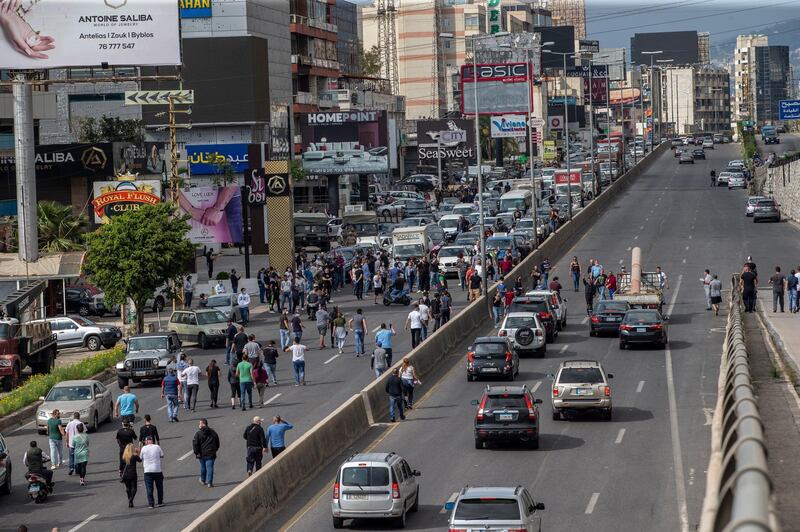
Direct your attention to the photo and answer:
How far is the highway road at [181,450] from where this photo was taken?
2439 centimetres

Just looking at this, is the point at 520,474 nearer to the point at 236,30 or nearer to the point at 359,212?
the point at 359,212

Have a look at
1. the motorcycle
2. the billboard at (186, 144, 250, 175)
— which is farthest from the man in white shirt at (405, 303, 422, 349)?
the billboard at (186, 144, 250, 175)

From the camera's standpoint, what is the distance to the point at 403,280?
5516cm

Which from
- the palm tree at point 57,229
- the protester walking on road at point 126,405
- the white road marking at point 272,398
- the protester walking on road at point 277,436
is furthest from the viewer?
the palm tree at point 57,229

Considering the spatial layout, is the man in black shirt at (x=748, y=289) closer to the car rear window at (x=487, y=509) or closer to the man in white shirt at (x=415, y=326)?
the man in white shirt at (x=415, y=326)

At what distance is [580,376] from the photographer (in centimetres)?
3125

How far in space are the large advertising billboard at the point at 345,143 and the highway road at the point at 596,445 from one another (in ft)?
149

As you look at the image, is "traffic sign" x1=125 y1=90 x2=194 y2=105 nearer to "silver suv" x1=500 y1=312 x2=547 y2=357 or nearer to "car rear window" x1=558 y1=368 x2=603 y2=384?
"silver suv" x1=500 y1=312 x2=547 y2=357

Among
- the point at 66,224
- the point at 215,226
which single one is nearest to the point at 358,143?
the point at 215,226

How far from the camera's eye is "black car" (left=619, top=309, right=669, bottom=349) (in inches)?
1626

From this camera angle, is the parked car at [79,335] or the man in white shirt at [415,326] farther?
the parked car at [79,335]

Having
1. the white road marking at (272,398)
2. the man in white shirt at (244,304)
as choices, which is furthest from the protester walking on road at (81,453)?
the man in white shirt at (244,304)

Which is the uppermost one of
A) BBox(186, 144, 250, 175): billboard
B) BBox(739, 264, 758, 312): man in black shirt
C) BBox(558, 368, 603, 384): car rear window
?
BBox(186, 144, 250, 175): billboard

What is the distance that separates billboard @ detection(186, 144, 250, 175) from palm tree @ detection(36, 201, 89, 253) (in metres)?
38.2
